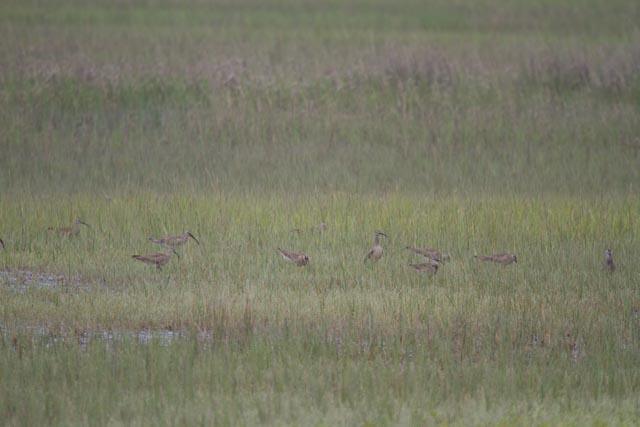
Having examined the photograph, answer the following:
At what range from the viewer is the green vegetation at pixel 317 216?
792cm

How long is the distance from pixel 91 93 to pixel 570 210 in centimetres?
985

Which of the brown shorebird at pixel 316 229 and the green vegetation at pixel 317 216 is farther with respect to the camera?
the brown shorebird at pixel 316 229

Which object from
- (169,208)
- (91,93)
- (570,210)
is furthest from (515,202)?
(91,93)

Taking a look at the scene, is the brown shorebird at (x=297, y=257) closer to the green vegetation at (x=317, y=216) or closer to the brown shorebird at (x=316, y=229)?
the green vegetation at (x=317, y=216)

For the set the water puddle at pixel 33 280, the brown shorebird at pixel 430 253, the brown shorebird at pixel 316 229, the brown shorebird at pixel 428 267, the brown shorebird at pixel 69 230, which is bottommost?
the brown shorebird at pixel 316 229

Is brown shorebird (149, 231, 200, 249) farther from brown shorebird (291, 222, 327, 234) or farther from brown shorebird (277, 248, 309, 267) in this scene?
brown shorebird (291, 222, 327, 234)

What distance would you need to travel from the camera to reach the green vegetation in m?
7.92

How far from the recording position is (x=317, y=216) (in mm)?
13891

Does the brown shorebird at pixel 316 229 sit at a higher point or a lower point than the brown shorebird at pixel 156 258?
lower

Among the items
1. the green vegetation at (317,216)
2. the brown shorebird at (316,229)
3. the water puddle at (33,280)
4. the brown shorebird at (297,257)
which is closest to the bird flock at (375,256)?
the brown shorebird at (297,257)

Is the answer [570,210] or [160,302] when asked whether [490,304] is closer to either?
[160,302]

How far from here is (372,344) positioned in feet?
29.4

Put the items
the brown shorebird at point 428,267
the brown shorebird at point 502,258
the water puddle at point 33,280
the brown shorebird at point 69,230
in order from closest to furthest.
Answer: the water puddle at point 33,280, the brown shorebird at point 428,267, the brown shorebird at point 502,258, the brown shorebird at point 69,230

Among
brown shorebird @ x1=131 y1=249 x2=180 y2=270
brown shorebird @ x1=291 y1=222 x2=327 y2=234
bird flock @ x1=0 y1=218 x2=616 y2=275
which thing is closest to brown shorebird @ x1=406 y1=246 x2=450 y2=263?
bird flock @ x1=0 y1=218 x2=616 y2=275
